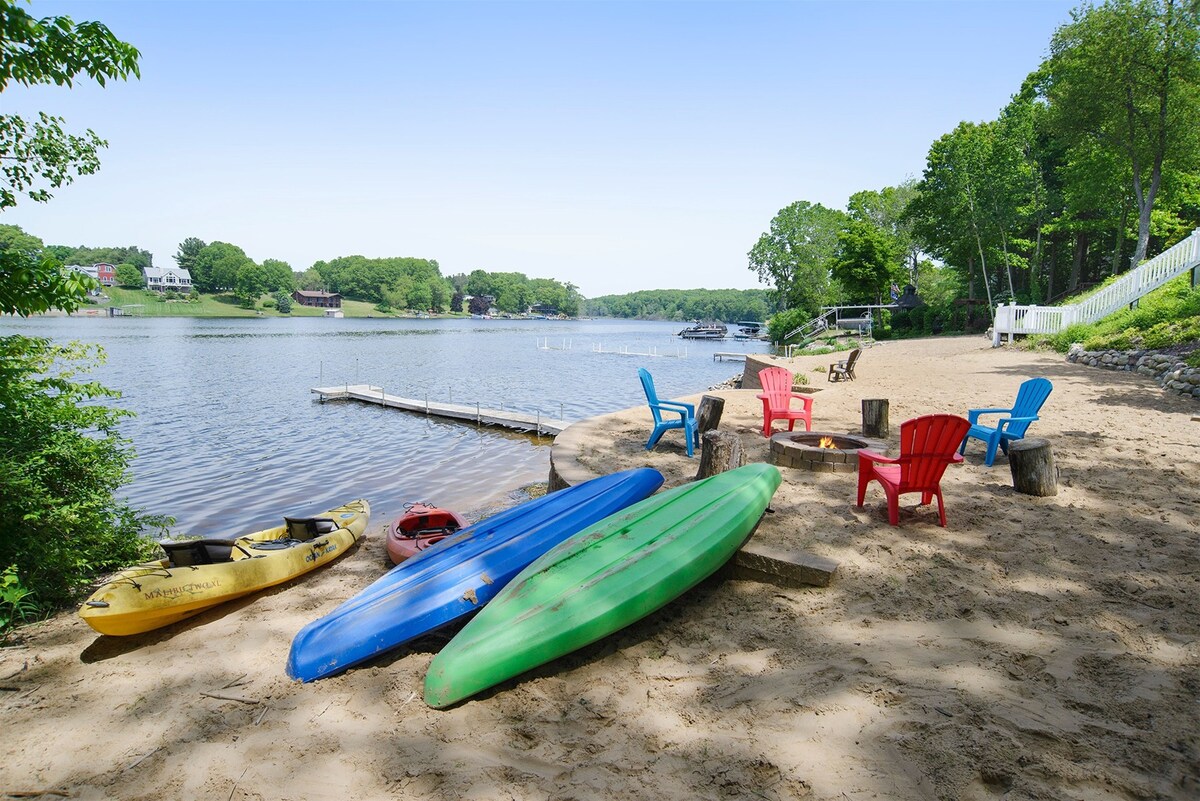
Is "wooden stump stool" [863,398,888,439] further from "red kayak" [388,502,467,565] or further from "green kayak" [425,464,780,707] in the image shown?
"red kayak" [388,502,467,565]

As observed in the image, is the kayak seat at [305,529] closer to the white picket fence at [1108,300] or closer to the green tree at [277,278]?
the white picket fence at [1108,300]

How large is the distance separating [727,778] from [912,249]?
66712mm

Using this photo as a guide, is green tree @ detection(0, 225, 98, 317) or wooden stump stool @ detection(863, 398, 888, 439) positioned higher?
green tree @ detection(0, 225, 98, 317)

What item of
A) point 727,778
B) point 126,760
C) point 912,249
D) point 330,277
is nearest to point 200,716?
point 126,760

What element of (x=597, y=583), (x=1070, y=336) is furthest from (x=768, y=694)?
(x=1070, y=336)

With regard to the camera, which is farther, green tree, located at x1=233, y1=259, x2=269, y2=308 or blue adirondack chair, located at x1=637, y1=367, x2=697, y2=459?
green tree, located at x1=233, y1=259, x2=269, y2=308

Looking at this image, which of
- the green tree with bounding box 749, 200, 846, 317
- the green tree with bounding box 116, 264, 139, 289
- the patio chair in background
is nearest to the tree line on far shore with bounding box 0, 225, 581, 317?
the green tree with bounding box 116, 264, 139, 289

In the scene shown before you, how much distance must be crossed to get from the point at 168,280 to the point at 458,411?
142583 mm

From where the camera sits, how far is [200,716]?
12.1 ft

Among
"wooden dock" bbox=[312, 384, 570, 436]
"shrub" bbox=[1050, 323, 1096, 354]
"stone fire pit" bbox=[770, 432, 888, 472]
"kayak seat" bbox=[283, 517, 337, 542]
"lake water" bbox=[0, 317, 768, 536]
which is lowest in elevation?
"lake water" bbox=[0, 317, 768, 536]

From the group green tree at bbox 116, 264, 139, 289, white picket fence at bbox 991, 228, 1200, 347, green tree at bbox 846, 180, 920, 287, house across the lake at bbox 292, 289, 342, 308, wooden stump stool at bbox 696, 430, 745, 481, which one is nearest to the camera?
wooden stump stool at bbox 696, 430, 745, 481

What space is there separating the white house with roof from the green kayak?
497 feet

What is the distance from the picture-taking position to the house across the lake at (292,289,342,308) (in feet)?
451

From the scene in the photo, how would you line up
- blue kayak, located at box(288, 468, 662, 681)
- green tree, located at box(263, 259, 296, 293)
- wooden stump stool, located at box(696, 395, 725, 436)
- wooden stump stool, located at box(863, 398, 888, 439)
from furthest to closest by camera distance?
green tree, located at box(263, 259, 296, 293), wooden stump stool, located at box(863, 398, 888, 439), wooden stump stool, located at box(696, 395, 725, 436), blue kayak, located at box(288, 468, 662, 681)
